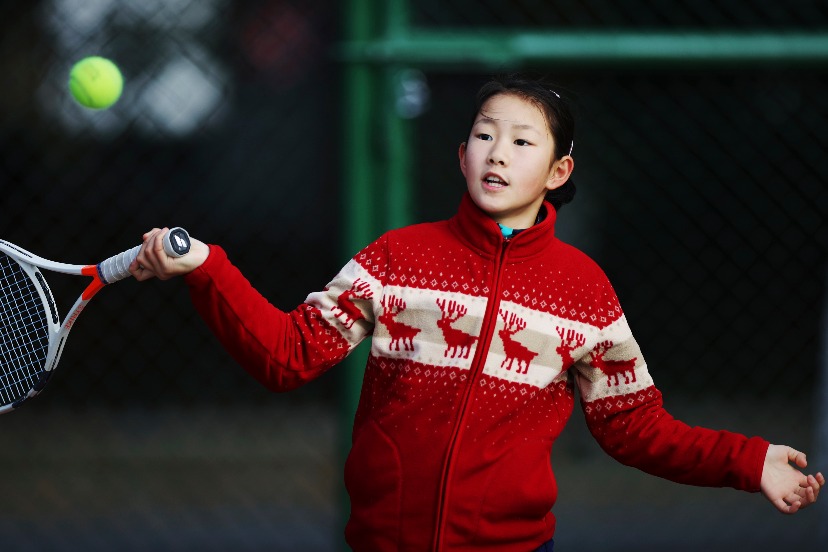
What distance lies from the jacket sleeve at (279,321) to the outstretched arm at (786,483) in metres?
0.78

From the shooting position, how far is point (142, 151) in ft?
15.8

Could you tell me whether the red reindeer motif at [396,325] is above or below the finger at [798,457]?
below

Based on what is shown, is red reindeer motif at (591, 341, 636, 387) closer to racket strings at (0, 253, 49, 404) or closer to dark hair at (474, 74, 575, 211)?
dark hair at (474, 74, 575, 211)

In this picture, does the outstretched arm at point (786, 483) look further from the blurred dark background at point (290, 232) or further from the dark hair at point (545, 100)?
the blurred dark background at point (290, 232)

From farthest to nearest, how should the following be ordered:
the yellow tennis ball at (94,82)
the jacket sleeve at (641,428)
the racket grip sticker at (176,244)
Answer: the yellow tennis ball at (94,82)
the jacket sleeve at (641,428)
the racket grip sticker at (176,244)

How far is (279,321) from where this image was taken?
195 centimetres

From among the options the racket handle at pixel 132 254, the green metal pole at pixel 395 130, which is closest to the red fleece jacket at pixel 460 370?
the racket handle at pixel 132 254

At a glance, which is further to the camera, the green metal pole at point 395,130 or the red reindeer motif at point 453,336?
the green metal pole at point 395,130

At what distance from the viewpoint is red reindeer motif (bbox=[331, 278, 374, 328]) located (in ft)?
6.57

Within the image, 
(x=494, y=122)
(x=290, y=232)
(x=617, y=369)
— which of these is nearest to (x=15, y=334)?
(x=494, y=122)

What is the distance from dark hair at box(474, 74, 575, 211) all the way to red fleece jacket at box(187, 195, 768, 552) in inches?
6.0

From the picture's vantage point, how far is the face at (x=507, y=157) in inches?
79.4

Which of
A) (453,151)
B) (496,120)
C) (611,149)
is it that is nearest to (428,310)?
(496,120)

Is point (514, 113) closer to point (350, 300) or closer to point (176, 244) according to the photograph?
point (350, 300)
